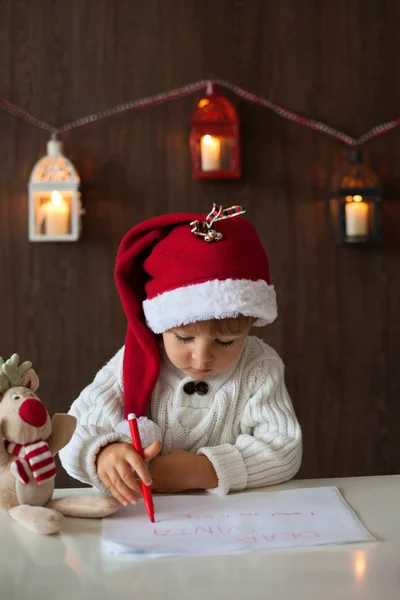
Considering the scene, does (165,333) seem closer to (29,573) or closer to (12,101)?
(29,573)

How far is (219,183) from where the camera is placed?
228cm

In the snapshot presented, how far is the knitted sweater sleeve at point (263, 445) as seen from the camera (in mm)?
1067

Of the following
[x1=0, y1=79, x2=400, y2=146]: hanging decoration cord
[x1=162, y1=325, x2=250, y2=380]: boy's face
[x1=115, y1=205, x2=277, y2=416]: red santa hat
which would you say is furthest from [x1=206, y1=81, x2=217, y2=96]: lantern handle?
[x1=162, y1=325, x2=250, y2=380]: boy's face

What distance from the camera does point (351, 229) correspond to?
7.27 ft

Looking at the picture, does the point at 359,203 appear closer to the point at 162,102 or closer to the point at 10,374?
the point at 162,102

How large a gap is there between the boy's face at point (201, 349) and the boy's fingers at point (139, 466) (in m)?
0.20

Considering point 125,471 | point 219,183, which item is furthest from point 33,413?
point 219,183

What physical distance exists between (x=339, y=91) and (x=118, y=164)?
2.46 feet

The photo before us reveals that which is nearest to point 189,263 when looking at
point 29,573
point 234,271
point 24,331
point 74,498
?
point 234,271

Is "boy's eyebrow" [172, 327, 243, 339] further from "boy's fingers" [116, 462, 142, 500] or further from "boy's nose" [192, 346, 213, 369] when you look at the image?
"boy's fingers" [116, 462, 142, 500]

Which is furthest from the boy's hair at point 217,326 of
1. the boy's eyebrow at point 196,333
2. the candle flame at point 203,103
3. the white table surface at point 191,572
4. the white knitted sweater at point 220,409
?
the candle flame at point 203,103

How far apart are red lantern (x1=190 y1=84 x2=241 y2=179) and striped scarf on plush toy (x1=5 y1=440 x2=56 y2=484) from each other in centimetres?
145

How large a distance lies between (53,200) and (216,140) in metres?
0.53

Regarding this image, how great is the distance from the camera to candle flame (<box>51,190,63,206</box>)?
2.16 metres
